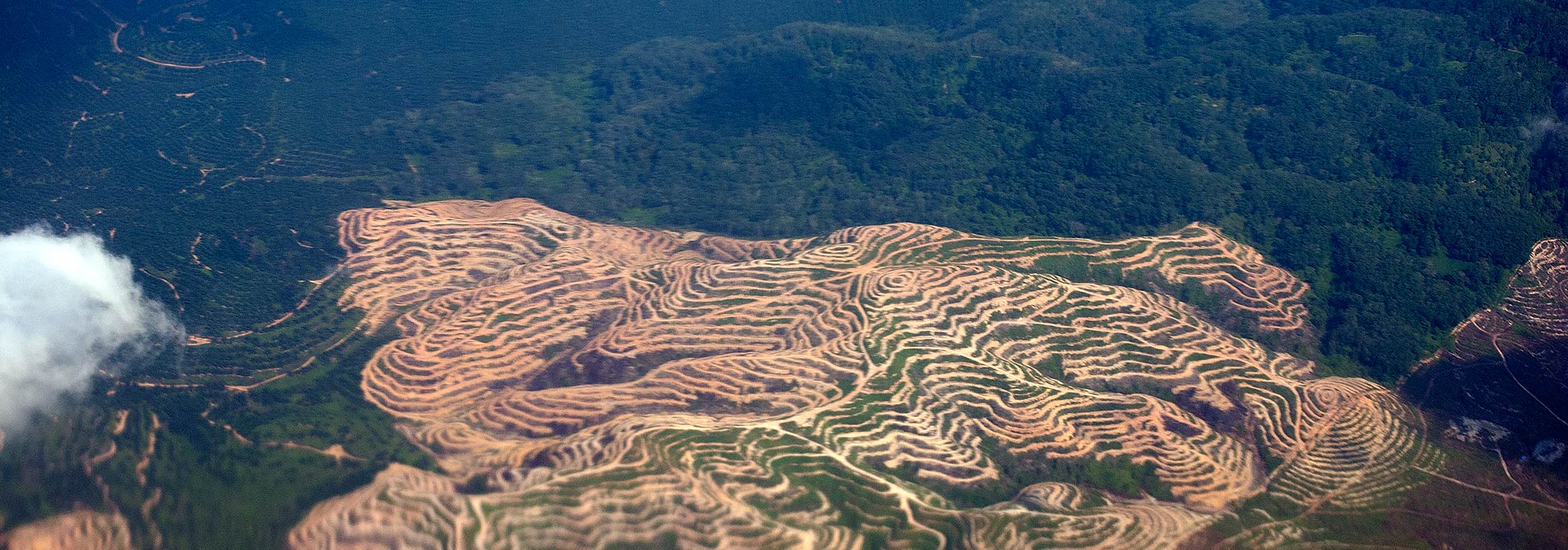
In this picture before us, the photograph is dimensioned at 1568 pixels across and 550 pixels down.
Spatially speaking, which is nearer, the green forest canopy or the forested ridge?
the green forest canopy

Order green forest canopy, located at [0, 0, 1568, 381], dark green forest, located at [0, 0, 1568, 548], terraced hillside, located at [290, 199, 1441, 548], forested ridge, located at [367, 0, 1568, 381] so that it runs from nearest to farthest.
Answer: terraced hillside, located at [290, 199, 1441, 548] < dark green forest, located at [0, 0, 1568, 548] < green forest canopy, located at [0, 0, 1568, 381] < forested ridge, located at [367, 0, 1568, 381]

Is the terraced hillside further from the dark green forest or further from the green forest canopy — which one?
the green forest canopy

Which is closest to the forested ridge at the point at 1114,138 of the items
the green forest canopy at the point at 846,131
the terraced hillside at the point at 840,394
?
the green forest canopy at the point at 846,131

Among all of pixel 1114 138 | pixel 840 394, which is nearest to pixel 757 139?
pixel 1114 138

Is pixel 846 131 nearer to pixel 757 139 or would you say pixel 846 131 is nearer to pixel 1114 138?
pixel 757 139

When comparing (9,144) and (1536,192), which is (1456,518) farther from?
(9,144)

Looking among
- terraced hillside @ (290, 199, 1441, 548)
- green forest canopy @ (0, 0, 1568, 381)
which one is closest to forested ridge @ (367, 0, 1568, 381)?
green forest canopy @ (0, 0, 1568, 381)

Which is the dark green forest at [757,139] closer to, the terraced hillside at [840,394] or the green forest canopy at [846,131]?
→ the green forest canopy at [846,131]

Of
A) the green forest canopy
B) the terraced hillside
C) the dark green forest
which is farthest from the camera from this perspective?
the green forest canopy

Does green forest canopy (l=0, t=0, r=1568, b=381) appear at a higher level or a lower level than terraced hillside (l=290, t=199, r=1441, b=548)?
higher
